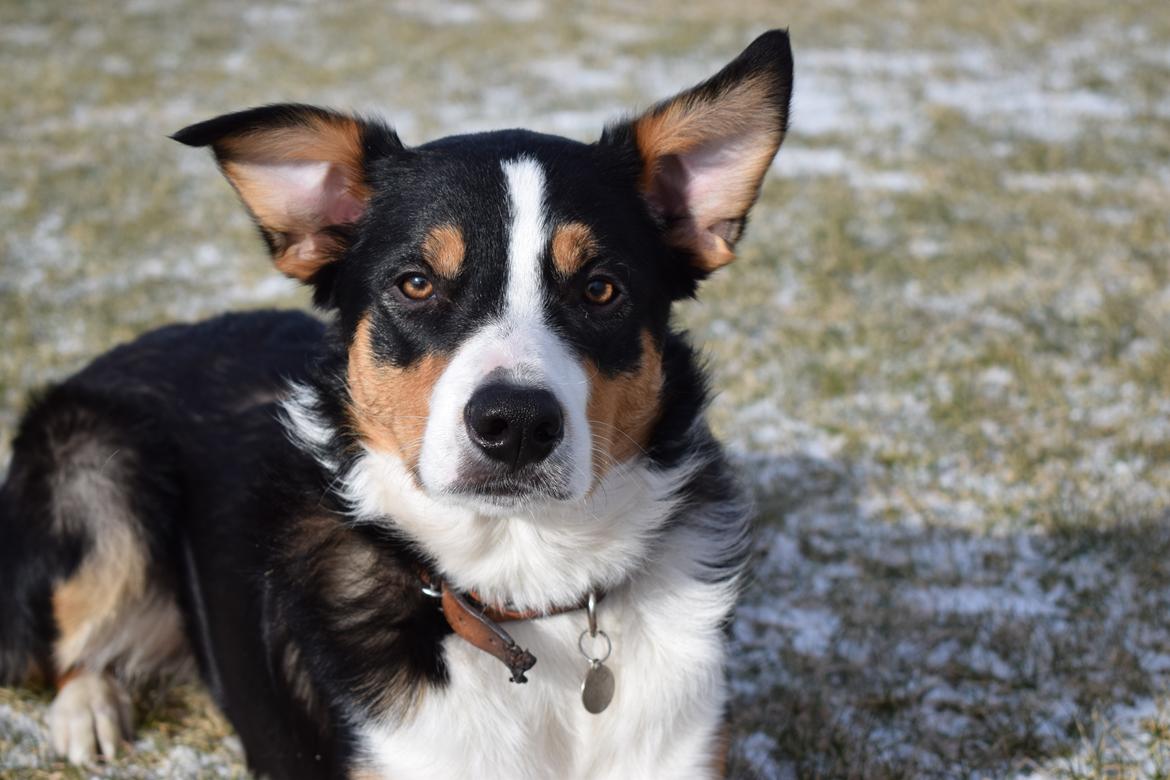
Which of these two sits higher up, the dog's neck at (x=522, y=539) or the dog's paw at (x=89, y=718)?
the dog's neck at (x=522, y=539)

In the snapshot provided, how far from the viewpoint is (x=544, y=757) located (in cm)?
302

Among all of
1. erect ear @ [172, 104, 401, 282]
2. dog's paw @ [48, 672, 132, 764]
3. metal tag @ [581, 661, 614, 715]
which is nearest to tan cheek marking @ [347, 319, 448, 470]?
erect ear @ [172, 104, 401, 282]

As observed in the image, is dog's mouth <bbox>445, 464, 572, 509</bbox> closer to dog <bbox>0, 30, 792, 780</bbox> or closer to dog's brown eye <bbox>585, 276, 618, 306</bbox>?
dog <bbox>0, 30, 792, 780</bbox>

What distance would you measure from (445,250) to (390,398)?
1.37ft

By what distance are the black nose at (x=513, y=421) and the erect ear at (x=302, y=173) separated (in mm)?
914

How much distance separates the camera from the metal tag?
118 inches

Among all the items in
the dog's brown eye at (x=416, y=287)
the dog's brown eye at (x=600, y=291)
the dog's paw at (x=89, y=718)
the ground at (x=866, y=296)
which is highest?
the dog's brown eye at (x=416, y=287)

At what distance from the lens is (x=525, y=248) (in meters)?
2.93

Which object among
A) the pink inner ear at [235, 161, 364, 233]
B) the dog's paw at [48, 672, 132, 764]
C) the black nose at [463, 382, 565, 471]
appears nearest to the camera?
the black nose at [463, 382, 565, 471]

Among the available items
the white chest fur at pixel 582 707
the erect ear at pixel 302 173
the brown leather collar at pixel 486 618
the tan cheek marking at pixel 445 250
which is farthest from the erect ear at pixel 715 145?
the brown leather collar at pixel 486 618

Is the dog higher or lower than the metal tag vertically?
higher

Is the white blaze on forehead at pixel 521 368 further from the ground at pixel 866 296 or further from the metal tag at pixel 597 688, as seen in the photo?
the ground at pixel 866 296

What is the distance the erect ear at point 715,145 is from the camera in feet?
9.80

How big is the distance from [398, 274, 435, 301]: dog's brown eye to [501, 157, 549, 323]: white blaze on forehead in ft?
0.77
